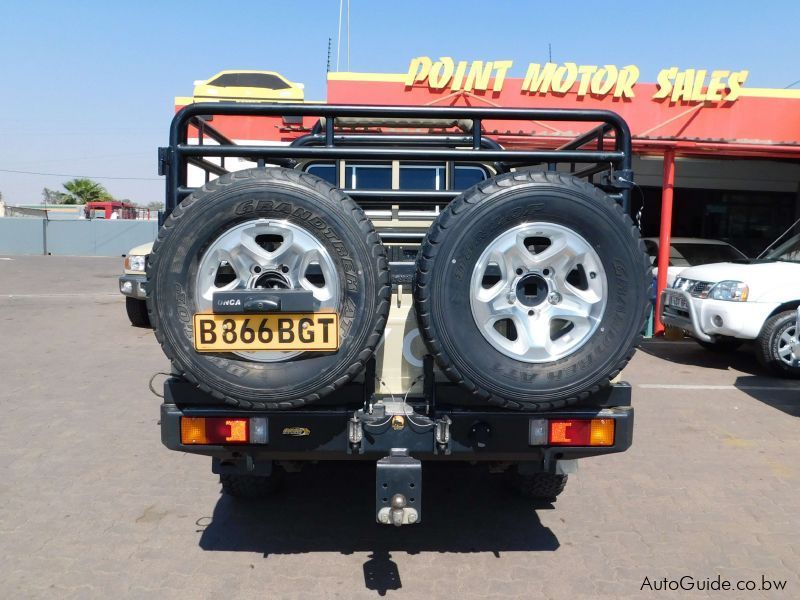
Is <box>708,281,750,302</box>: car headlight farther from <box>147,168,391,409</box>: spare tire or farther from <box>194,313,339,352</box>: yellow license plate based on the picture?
<box>194,313,339,352</box>: yellow license plate

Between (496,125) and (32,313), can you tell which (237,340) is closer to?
(496,125)

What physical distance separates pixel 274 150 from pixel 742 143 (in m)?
9.23

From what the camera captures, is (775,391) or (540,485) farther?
(775,391)

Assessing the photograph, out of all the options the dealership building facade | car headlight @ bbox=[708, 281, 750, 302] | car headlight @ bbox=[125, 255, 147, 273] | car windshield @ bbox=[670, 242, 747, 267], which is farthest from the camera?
the dealership building facade

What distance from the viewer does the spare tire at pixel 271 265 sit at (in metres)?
2.82

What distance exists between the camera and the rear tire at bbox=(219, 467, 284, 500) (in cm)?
414

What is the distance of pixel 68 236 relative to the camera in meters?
33.5

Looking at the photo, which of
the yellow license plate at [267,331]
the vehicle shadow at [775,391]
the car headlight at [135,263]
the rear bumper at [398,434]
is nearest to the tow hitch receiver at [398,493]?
the rear bumper at [398,434]

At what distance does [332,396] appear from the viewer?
3.13 meters

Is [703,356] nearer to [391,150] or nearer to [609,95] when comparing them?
[609,95]

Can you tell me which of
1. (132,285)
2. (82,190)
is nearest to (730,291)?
(132,285)

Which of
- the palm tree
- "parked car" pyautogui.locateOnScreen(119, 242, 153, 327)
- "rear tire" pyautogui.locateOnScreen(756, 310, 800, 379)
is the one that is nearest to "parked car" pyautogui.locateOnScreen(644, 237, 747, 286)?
"rear tire" pyautogui.locateOnScreen(756, 310, 800, 379)

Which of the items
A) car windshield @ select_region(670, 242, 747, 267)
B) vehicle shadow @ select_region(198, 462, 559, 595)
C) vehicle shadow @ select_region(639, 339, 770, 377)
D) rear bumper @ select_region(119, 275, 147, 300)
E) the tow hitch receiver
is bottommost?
vehicle shadow @ select_region(198, 462, 559, 595)

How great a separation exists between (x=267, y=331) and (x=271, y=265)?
264 mm
